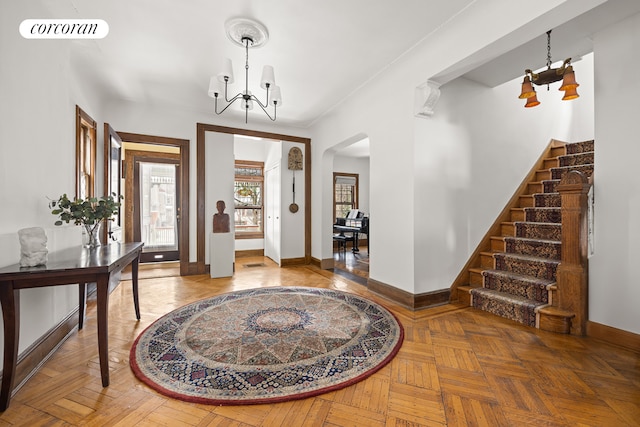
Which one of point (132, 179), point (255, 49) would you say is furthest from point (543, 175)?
point (132, 179)

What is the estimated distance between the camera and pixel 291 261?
5520 mm

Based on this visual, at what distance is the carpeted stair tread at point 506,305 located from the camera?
8.69 feet

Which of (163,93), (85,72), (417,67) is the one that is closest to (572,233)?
(417,67)

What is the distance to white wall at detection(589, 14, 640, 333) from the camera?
2.21m

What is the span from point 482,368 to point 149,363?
2329 mm

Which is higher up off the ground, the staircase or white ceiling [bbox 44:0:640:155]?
white ceiling [bbox 44:0:640:155]

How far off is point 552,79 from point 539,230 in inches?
68.2

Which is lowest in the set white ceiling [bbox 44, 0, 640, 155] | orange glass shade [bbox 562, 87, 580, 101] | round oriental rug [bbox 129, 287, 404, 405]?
round oriental rug [bbox 129, 287, 404, 405]

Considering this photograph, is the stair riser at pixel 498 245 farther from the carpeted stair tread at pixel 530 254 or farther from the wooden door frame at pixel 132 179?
the wooden door frame at pixel 132 179

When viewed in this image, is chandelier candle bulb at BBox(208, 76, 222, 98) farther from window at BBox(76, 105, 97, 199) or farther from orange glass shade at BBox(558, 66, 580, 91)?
orange glass shade at BBox(558, 66, 580, 91)

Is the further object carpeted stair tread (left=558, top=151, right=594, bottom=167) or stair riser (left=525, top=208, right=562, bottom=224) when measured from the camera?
carpeted stair tread (left=558, top=151, right=594, bottom=167)

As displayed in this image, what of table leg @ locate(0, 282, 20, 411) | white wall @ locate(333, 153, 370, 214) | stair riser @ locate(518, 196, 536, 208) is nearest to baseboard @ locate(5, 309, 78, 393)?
table leg @ locate(0, 282, 20, 411)

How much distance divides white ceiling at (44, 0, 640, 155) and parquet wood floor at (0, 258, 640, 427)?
2590 millimetres

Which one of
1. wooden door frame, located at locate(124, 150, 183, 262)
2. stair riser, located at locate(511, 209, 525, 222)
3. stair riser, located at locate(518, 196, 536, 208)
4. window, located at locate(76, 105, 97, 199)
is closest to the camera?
window, located at locate(76, 105, 97, 199)
